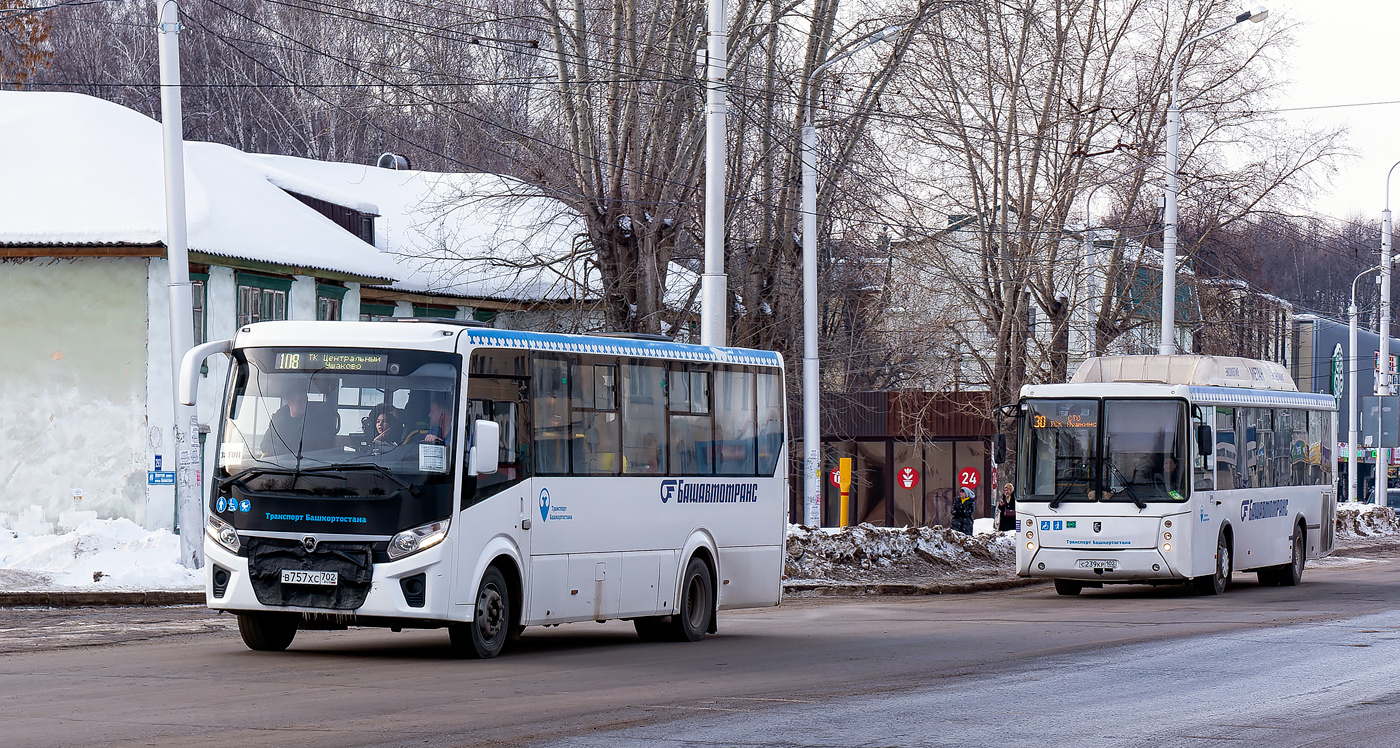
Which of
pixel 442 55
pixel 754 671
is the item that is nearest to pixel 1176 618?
pixel 754 671

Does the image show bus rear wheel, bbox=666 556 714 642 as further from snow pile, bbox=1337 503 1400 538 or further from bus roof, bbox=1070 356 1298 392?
snow pile, bbox=1337 503 1400 538

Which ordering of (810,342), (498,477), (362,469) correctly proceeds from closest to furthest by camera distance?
(362,469) < (498,477) < (810,342)

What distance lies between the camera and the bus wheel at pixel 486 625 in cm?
1376

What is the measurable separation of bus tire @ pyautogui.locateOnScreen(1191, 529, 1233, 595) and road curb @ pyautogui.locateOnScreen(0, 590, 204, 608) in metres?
13.2

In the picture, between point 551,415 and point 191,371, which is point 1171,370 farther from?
point 191,371

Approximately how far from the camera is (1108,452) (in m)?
23.0

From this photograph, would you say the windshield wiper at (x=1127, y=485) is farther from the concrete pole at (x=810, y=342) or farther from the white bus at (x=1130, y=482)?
the concrete pole at (x=810, y=342)

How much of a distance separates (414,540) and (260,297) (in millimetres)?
17970

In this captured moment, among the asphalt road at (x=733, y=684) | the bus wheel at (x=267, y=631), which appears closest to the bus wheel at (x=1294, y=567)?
the asphalt road at (x=733, y=684)

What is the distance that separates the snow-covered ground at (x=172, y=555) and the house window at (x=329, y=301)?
639cm

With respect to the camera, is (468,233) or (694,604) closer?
(694,604)

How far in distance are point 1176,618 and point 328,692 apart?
11222 millimetres

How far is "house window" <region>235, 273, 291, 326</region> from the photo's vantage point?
29.4 meters

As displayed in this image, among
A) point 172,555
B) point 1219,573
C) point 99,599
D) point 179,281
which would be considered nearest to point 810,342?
point 1219,573
